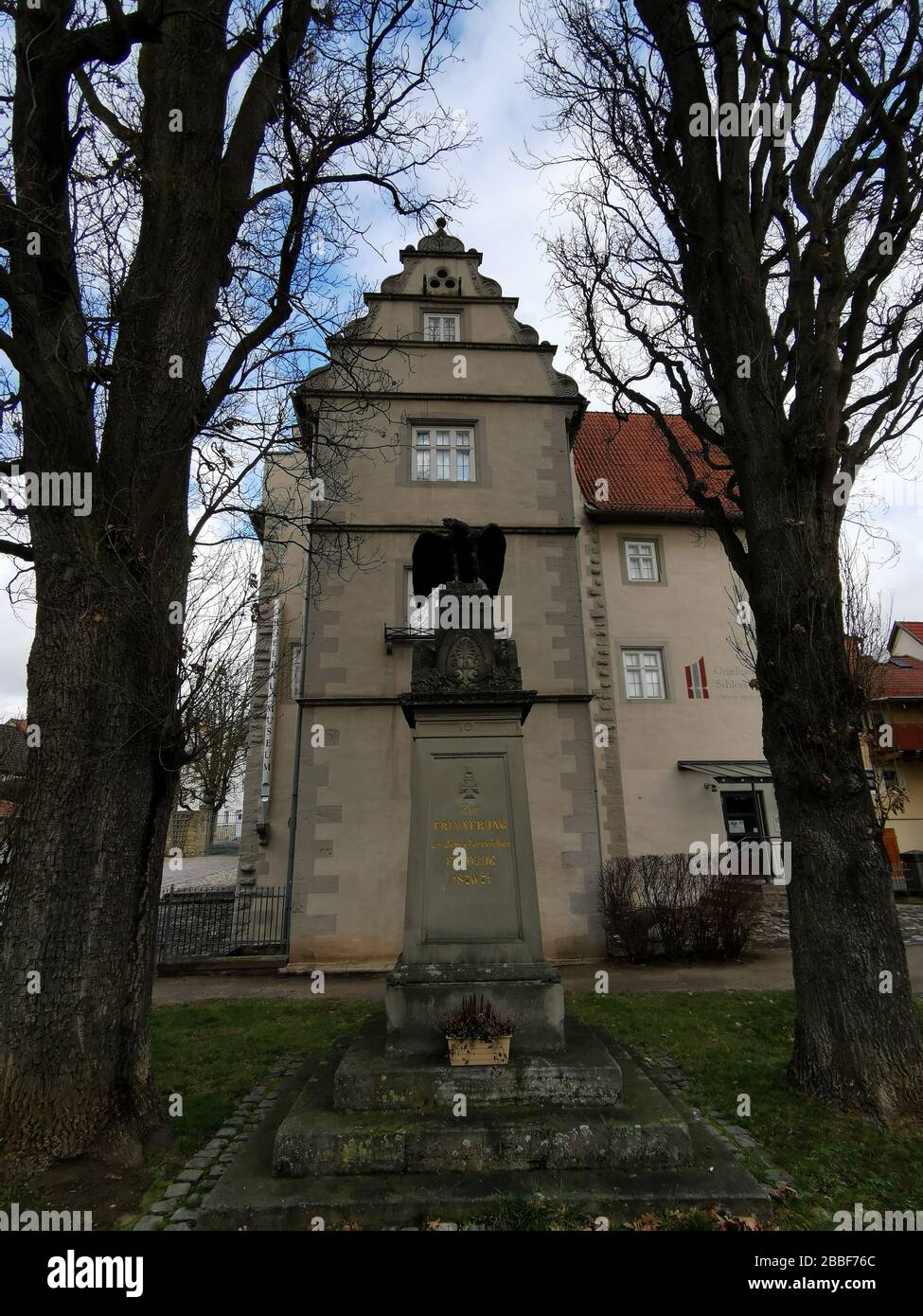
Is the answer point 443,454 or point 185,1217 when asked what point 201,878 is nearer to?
point 443,454

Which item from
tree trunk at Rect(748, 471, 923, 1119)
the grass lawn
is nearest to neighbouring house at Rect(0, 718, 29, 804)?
the grass lawn

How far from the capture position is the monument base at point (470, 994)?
16.0 ft

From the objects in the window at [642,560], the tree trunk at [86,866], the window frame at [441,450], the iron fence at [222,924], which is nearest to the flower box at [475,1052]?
the tree trunk at [86,866]

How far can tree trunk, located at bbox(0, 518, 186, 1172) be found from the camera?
14.5 ft

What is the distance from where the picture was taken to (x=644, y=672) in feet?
55.5

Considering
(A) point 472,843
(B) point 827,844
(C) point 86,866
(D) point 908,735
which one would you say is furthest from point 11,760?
(D) point 908,735

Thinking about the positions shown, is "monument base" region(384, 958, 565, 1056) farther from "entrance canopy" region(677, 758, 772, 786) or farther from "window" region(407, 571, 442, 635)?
"entrance canopy" region(677, 758, 772, 786)

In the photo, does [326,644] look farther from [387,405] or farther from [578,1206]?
[578,1206]

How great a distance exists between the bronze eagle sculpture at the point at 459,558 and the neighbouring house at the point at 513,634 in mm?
3620

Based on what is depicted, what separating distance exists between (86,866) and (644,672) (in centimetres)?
1407

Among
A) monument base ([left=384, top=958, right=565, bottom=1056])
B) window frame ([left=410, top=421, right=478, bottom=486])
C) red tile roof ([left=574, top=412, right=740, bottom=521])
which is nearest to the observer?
monument base ([left=384, top=958, right=565, bottom=1056])

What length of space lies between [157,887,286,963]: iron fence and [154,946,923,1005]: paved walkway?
119cm
